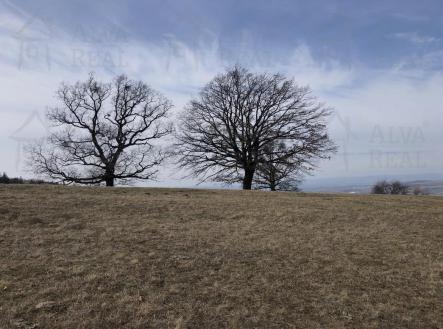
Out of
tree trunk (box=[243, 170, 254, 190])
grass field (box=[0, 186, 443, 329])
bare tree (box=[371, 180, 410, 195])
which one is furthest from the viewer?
bare tree (box=[371, 180, 410, 195])

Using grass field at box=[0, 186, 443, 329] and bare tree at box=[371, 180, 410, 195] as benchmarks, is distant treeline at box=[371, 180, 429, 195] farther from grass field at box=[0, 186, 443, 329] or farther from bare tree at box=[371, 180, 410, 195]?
grass field at box=[0, 186, 443, 329]

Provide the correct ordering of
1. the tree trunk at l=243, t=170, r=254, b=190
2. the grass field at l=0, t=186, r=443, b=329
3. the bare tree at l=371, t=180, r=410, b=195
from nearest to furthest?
1. the grass field at l=0, t=186, r=443, b=329
2. the tree trunk at l=243, t=170, r=254, b=190
3. the bare tree at l=371, t=180, r=410, b=195

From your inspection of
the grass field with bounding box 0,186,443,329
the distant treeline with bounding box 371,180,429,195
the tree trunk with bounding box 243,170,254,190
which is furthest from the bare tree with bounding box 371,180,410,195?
the grass field with bounding box 0,186,443,329

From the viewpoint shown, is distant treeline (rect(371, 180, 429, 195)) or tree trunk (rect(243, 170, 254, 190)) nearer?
tree trunk (rect(243, 170, 254, 190))

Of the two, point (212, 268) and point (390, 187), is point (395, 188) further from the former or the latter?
point (212, 268)

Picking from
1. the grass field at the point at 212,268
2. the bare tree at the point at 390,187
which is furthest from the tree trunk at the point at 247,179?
the bare tree at the point at 390,187

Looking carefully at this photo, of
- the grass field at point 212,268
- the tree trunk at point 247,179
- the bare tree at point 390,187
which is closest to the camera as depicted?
the grass field at point 212,268

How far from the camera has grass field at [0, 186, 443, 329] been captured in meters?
5.81

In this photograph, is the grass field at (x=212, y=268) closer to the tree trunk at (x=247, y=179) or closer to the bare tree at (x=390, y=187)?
the tree trunk at (x=247, y=179)

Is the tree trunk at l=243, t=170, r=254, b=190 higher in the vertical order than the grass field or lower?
higher

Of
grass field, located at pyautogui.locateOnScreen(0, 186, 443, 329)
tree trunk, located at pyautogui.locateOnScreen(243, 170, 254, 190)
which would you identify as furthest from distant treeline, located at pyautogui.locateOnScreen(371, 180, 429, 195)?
grass field, located at pyautogui.locateOnScreen(0, 186, 443, 329)

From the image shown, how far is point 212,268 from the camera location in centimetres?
772

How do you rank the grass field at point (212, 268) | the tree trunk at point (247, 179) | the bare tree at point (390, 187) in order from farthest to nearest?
1. the bare tree at point (390, 187)
2. the tree trunk at point (247, 179)
3. the grass field at point (212, 268)

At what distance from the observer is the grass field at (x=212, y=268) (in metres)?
5.81
